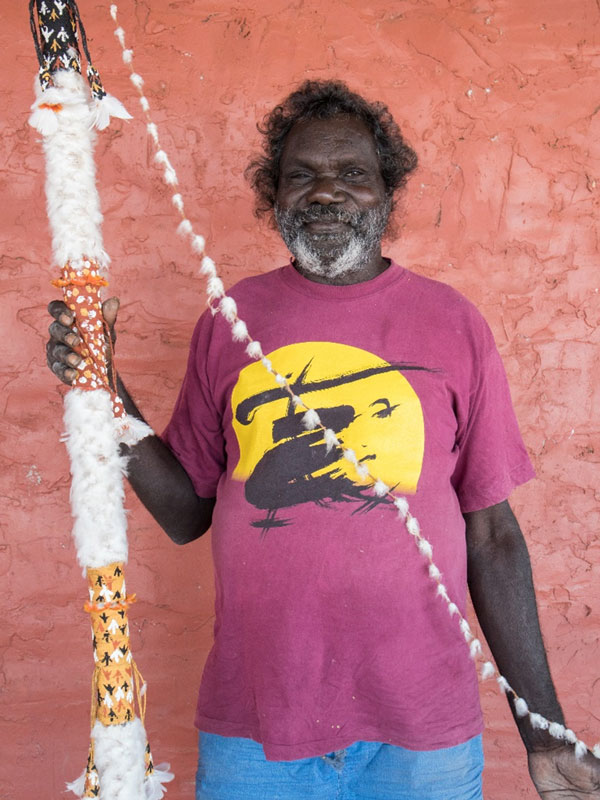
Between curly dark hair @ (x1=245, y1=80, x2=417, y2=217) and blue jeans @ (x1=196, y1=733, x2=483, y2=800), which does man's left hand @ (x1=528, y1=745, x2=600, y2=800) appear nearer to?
blue jeans @ (x1=196, y1=733, x2=483, y2=800)

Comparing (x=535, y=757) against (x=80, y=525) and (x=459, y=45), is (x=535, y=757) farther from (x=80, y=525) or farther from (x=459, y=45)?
(x=459, y=45)

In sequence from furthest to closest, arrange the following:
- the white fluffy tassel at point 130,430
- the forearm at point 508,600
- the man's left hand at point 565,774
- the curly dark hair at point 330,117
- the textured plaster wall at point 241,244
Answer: the textured plaster wall at point 241,244 → the curly dark hair at point 330,117 → the forearm at point 508,600 → the man's left hand at point 565,774 → the white fluffy tassel at point 130,430

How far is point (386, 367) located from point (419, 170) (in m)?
1.04

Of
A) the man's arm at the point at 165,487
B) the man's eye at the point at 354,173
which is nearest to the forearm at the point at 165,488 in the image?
the man's arm at the point at 165,487

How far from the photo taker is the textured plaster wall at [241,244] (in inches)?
99.3

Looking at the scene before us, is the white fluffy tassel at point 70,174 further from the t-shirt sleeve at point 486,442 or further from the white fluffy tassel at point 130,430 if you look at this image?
the t-shirt sleeve at point 486,442

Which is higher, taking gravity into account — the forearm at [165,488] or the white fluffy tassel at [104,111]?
the white fluffy tassel at [104,111]

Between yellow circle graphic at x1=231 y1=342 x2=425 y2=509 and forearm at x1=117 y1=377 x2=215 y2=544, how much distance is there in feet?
0.59

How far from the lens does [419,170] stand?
257 cm

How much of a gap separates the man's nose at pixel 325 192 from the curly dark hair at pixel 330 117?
0.63 ft

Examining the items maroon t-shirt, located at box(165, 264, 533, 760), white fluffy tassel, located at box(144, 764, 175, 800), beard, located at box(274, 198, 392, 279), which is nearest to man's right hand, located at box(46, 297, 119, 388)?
maroon t-shirt, located at box(165, 264, 533, 760)

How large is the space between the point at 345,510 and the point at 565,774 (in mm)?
746

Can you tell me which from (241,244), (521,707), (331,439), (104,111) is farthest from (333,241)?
(521,707)

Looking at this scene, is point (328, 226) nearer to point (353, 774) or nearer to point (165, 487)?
point (165, 487)
